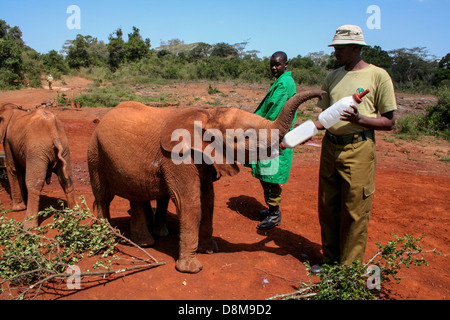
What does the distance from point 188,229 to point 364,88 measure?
2.46m

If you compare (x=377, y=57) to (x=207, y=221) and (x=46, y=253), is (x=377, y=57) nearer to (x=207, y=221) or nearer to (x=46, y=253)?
(x=207, y=221)

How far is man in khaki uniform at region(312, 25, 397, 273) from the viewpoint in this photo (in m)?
3.45

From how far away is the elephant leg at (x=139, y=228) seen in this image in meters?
4.77

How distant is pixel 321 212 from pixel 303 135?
115 centimetres

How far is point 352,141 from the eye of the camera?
11.8 ft

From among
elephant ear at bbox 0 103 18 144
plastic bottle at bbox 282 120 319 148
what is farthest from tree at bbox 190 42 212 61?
plastic bottle at bbox 282 120 319 148

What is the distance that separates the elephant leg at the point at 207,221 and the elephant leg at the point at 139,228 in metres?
0.76

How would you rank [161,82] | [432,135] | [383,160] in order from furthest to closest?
[161,82] → [432,135] → [383,160]

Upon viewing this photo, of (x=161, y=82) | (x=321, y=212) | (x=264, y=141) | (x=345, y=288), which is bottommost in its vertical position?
(x=345, y=288)

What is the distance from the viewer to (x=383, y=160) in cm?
998

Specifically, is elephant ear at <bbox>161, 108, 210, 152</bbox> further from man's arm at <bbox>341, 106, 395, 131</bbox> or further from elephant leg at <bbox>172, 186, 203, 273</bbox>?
man's arm at <bbox>341, 106, 395, 131</bbox>

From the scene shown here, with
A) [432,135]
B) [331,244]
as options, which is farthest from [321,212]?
[432,135]

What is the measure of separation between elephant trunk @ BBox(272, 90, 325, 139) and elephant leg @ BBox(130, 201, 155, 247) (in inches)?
93.9
